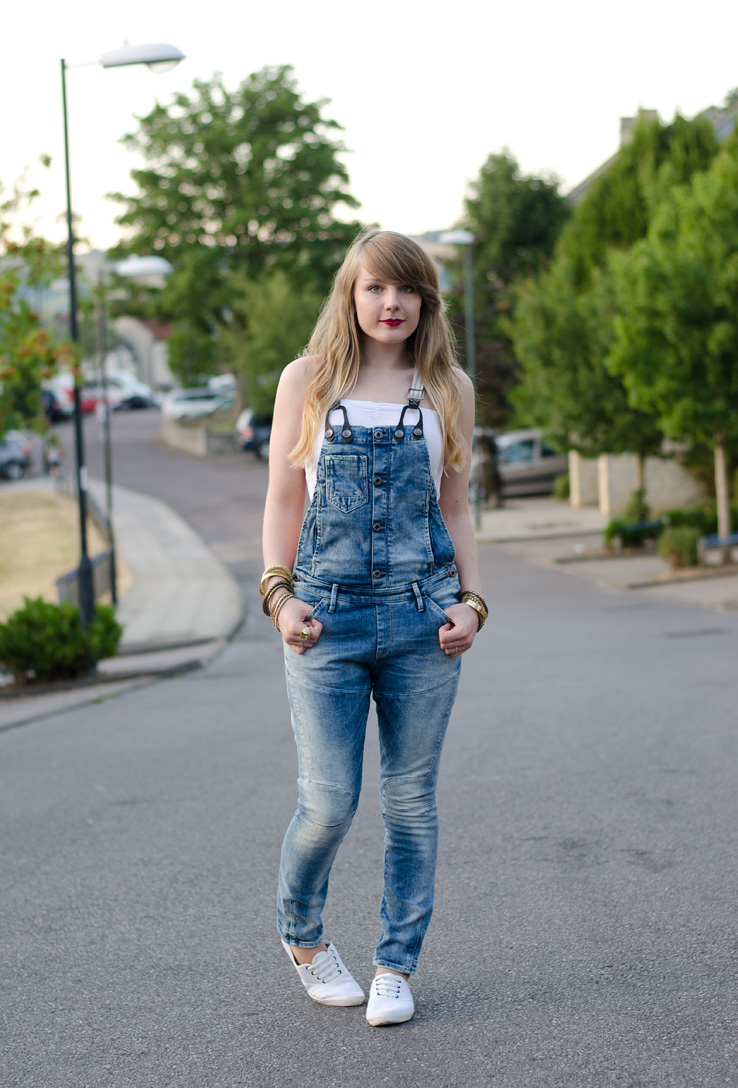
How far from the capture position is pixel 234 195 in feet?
170

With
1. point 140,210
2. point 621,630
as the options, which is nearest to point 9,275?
point 621,630

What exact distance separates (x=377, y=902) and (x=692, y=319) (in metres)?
16.3

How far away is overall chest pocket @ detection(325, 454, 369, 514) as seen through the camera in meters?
3.02

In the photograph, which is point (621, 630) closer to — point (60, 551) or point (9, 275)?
point (9, 275)

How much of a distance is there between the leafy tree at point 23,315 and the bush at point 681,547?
10.3 metres

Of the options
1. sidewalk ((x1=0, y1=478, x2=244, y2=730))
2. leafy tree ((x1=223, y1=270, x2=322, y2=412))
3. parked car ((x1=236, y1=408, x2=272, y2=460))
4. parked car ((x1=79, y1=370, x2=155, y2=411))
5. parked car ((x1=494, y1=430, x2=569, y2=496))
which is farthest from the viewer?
parked car ((x1=79, y1=370, x2=155, y2=411))

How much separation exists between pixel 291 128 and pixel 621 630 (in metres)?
42.0

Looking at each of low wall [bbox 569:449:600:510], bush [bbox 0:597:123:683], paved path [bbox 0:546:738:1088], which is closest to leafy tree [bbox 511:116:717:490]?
low wall [bbox 569:449:600:510]

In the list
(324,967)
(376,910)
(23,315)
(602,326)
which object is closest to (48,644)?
(23,315)

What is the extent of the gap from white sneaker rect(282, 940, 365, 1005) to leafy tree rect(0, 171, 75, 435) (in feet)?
34.1

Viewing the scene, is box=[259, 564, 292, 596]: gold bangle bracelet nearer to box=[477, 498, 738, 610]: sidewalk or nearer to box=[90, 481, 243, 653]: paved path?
box=[90, 481, 243, 653]: paved path

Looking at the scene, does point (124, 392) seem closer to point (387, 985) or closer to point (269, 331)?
point (269, 331)

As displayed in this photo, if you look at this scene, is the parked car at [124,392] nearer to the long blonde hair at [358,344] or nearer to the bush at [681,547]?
the bush at [681,547]

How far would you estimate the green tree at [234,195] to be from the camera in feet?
166
